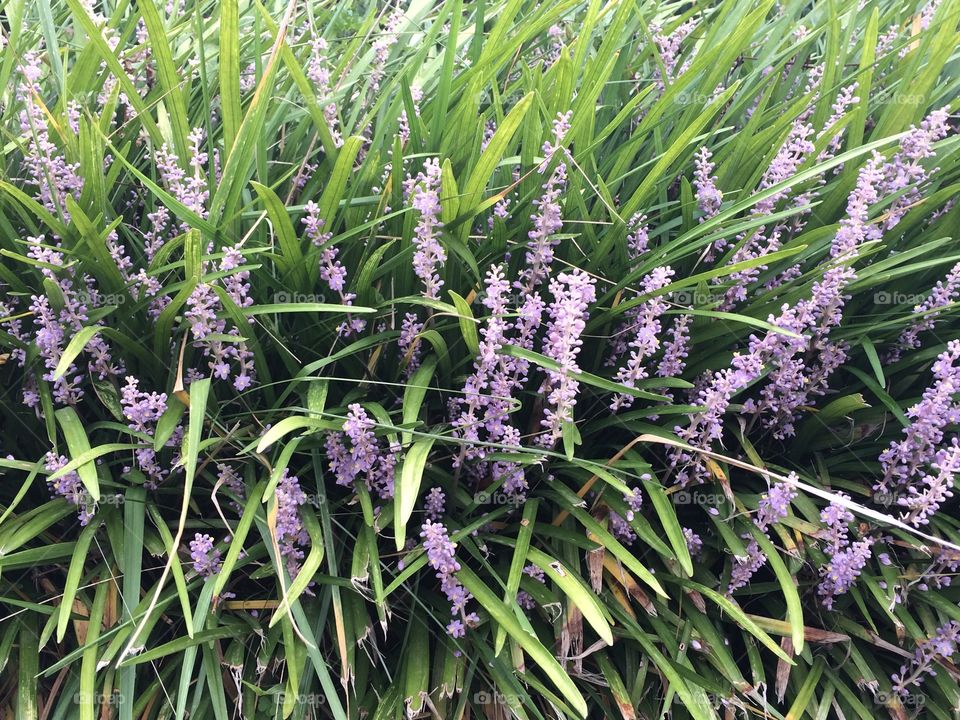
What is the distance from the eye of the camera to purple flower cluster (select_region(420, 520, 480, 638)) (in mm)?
2133

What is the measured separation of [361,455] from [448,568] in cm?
→ 40

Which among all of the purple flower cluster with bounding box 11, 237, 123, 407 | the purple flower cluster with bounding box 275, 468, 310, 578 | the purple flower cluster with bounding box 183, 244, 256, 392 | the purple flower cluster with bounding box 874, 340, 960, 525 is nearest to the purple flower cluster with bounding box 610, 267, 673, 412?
the purple flower cluster with bounding box 874, 340, 960, 525

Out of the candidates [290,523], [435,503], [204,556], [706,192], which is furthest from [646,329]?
[204,556]

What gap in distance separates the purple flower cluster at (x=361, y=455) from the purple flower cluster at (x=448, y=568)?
201mm

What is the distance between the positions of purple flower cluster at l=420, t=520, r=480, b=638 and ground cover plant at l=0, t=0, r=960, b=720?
10mm

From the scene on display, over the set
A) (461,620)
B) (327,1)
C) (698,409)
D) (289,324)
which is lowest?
(461,620)

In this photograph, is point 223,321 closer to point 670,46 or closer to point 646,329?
point 646,329

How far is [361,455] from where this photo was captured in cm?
223

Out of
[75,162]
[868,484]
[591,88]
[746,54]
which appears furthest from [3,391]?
[746,54]

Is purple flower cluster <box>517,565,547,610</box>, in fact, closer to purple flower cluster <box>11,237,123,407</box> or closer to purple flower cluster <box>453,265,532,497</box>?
purple flower cluster <box>453,265,532,497</box>

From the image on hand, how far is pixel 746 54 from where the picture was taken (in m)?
3.52

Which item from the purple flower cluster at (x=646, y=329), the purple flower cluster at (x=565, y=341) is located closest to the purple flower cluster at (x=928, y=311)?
the purple flower cluster at (x=646, y=329)

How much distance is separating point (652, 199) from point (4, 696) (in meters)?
2.54

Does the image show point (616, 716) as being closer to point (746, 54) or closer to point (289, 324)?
point (289, 324)
